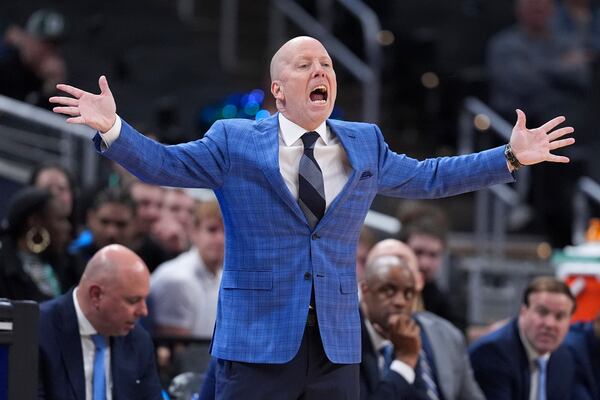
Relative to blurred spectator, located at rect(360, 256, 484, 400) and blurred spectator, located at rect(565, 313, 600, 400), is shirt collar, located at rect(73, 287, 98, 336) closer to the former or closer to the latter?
blurred spectator, located at rect(360, 256, 484, 400)

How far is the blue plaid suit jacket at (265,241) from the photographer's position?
4078mm

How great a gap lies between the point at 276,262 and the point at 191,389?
7.06 ft

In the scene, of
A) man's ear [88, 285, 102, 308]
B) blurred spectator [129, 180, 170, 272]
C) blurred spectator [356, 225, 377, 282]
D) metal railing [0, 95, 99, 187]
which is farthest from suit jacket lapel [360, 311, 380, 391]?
metal railing [0, 95, 99, 187]

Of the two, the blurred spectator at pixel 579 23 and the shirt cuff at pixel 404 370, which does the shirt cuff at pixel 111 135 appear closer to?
the shirt cuff at pixel 404 370

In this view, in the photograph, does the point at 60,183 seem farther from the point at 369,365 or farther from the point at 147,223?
the point at 369,365

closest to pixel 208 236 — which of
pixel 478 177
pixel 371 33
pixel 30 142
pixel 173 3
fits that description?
pixel 30 142

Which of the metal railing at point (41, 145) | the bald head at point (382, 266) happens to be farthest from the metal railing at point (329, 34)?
the bald head at point (382, 266)

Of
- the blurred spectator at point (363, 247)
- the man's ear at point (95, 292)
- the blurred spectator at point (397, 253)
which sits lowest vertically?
the man's ear at point (95, 292)

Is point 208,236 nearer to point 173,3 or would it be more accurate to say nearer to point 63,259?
point 63,259

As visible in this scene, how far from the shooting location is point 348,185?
4.18m

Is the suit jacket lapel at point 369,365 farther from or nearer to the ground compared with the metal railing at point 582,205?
nearer to the ground

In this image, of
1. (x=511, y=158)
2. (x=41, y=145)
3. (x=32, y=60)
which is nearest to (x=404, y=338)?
(x=511, y=158)

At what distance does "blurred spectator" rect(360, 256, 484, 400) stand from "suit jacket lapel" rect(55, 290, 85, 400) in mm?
1191

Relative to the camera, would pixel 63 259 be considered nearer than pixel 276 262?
No
